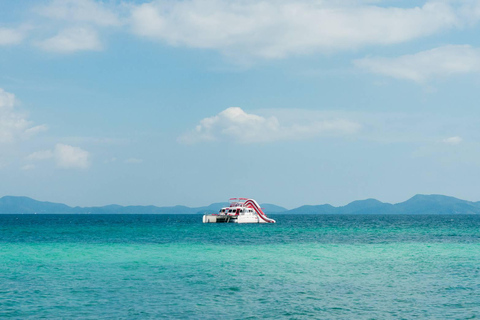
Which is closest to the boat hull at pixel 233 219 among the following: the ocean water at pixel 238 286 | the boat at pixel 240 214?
the boat at pixel 240 214

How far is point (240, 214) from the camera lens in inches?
4656

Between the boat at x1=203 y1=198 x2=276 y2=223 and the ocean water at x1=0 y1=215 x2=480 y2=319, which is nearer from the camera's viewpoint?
the ocean water at x1=0 y1=215 x2=480 y2=319

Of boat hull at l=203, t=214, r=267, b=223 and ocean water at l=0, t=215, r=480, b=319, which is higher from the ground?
boat hull at l=203, t=214, r=267, b=223

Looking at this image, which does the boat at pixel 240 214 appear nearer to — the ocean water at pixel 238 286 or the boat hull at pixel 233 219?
the boat hull at pixel 233 219

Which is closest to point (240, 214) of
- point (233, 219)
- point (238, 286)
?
point (233, 219)

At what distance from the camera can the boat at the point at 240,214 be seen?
118 metres

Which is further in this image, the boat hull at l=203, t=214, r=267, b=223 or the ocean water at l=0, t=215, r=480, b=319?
the boat hull at l=203, t=214, r=267, b=223

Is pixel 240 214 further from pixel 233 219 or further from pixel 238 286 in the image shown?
pixel 238 286

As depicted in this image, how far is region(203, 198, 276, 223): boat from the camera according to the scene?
387ft

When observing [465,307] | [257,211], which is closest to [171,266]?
[465,307]

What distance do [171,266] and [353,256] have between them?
57.2ft

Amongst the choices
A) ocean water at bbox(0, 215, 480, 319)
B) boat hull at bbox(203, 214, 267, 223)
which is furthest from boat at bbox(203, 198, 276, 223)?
ocean water at bbox(0, 215, 480, 319)

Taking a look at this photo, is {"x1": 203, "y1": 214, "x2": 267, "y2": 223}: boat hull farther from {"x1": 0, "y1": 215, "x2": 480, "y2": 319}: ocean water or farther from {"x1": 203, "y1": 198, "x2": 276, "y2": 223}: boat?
{"x1": 0, "y1": 215, "x2": 480, "y2": 319}: ocean water

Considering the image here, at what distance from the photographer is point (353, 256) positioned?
1699 inches
